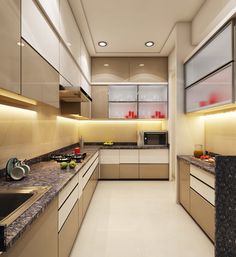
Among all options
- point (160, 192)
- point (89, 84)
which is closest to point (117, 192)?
point (160, 192)

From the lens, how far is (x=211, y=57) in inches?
108

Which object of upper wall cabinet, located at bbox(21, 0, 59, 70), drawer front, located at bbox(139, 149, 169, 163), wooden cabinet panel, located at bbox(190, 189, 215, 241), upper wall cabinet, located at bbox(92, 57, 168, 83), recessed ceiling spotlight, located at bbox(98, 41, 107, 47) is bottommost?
wooden cabinet panel, located at bbox(190, 189, 215, 241)

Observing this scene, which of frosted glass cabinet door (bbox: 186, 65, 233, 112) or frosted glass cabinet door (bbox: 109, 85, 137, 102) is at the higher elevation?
frosted glass cabinet door (bbox: 109, 85, 137, 102)

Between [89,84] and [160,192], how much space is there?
2.87m

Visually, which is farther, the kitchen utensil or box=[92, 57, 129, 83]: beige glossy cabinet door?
box=[92, 57, 129, 83]: beige glossy cabinet door

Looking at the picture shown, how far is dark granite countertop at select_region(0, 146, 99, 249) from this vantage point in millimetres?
947

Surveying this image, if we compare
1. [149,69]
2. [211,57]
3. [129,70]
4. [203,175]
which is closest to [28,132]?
[203,175]

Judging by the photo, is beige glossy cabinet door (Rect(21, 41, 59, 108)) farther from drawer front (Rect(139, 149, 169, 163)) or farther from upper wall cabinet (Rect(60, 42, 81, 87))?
drawer front (Rect(139, 149, 169, 163))

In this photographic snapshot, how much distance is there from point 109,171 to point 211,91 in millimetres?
3235

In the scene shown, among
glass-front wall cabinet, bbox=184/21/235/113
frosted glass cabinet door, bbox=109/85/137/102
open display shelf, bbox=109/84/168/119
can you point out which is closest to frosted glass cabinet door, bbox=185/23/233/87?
glass-front wall cabinet, bbox=184/21/235/113

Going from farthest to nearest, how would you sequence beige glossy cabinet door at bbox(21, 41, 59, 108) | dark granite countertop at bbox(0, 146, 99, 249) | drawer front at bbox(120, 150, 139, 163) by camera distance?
drawer front at bbox(120, 150, 139, 163) < beige glossy cabinet door at bbox(21, 41, 59, 108) < dark granite countertop at bbox(0, 146, 99, 249)

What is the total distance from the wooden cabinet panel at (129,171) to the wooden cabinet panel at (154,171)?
9 cm

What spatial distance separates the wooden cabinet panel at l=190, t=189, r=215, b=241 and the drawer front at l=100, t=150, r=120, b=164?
8.05 ft

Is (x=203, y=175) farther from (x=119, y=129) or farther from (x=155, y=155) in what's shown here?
(x=119, y=129)
